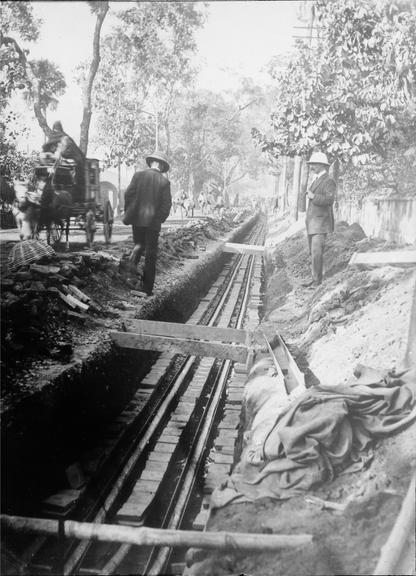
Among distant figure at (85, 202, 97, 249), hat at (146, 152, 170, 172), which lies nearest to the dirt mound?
distant figure at (85, 202, 97, 249)

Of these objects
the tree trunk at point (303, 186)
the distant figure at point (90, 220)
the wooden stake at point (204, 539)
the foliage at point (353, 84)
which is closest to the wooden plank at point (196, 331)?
the wooden stake at point (204, 539)

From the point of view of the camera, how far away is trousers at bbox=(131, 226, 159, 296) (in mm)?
6973

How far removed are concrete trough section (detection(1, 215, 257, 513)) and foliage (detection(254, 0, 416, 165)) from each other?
4874 mm

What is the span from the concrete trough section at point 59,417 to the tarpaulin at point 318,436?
1.30 metres

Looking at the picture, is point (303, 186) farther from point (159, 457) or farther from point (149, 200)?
point (159, 457)

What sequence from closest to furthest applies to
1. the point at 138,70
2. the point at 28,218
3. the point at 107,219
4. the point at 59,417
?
the point at 59,417
the point at 28,218
the point at 107,219
the point at 138,70

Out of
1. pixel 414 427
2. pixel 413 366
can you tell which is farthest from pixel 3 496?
pixel 413 366

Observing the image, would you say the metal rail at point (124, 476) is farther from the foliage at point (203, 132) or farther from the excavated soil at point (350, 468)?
the foliage at point (203, 132)

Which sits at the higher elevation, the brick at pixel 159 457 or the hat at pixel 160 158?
the hat at pixel 160 158

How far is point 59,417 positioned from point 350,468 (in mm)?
2237

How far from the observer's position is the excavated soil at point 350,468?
2.35m

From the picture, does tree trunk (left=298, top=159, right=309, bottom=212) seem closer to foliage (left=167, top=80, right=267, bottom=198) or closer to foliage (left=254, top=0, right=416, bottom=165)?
foliage (left=254, top=0, right=416, bottom=165)

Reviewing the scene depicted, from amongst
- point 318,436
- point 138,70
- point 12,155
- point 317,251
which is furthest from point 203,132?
point 318,436

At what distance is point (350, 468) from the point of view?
9.34 feet
